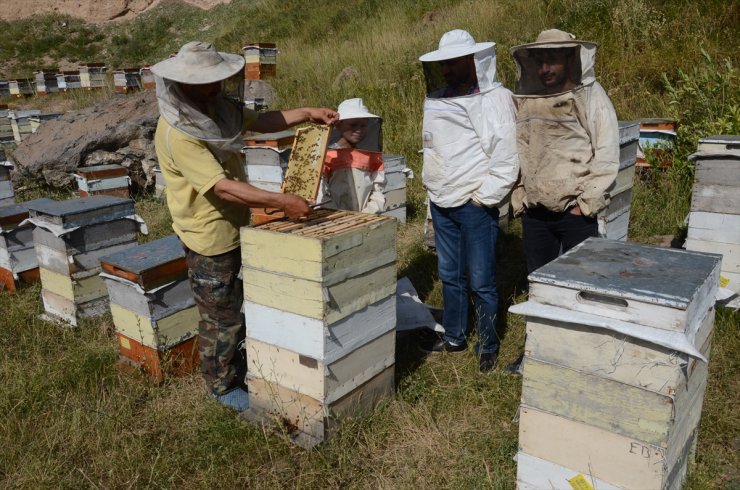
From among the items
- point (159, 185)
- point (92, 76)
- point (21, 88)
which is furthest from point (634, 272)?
point (21, 88)

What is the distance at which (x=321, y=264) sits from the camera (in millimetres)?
2541

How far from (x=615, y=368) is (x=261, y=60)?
10485mm

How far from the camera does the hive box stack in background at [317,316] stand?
8.64ft

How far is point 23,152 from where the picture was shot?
28.4 feet

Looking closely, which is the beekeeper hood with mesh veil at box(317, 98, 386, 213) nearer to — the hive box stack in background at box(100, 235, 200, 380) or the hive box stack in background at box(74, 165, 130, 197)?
the hive box stack in background at box(100, 235, 200, 380)

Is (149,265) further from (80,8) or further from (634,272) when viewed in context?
(80,8)

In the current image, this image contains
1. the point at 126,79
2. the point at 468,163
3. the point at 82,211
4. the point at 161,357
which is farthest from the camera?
the point at 126,79

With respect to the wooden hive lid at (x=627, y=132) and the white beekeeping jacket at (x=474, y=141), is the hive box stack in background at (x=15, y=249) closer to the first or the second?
the white beekeeping jacket at (x=474, y=141)

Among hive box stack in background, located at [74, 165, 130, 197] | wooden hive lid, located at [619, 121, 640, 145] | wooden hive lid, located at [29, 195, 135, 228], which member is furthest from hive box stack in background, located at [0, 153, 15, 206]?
wooden hive lid, located at [619, 121, 640, 145]

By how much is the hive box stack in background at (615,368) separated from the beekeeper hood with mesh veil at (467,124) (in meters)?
1.08

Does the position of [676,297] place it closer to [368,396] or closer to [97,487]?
[368,396]

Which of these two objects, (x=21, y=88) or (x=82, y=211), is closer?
(x=82, y=211)

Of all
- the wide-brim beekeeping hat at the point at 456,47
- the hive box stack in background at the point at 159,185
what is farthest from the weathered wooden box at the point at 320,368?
the hive box stack in background at the point at 159,185

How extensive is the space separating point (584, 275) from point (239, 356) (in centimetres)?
214
